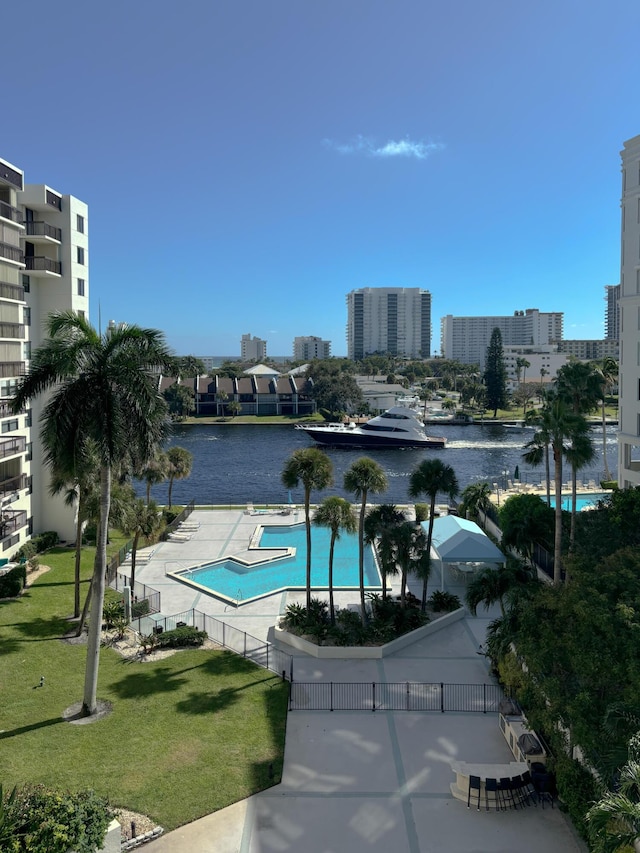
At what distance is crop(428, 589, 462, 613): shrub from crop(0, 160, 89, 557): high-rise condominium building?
20429 millimetres

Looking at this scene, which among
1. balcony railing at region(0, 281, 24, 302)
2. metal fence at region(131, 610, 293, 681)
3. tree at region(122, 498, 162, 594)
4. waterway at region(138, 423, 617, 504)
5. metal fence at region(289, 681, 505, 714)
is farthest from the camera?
waterway at region(138, 423, 617, 504)

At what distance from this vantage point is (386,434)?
3600 inches

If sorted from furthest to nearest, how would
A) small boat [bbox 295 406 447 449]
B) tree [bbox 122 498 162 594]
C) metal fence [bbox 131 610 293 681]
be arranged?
small boat [bbox 295 406 447 449] → tree [bbox 122 498 162 594] → metal fence [bbox 131 610 293 681]

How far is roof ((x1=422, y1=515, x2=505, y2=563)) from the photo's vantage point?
29000mm

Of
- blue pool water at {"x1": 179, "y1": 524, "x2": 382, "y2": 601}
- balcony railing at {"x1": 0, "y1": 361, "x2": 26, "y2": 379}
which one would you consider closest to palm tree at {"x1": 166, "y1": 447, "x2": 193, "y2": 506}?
blue pool water at {"x1": 179, "y1": 524, "x2": 382, "y2": 601}

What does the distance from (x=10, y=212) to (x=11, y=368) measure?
7604mm

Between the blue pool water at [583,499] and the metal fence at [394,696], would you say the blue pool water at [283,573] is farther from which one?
the blue pool water at [583,499]

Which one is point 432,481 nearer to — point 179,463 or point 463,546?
point 463,546

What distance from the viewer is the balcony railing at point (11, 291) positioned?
2977cm

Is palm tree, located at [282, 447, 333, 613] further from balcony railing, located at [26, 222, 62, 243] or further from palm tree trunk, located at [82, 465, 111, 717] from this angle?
balcony railing, located at [26, 222, 62, 243]

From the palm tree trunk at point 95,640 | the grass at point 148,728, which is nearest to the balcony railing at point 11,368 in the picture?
the grass at point 148,728

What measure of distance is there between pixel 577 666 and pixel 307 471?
12.4 metres

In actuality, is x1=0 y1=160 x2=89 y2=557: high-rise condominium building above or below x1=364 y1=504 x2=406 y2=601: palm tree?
above

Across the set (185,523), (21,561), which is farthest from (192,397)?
(21,561)
